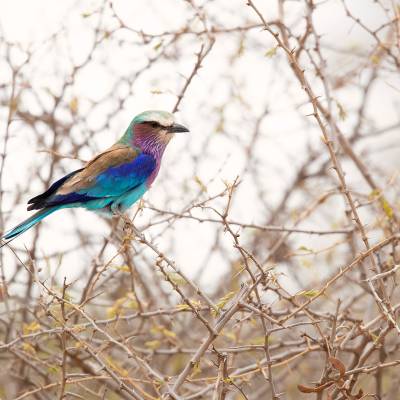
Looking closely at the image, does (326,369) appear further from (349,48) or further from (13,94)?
(349,48)

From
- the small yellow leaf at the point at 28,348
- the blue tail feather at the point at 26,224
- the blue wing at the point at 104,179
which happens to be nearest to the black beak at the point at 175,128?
the blue wing at the point at 104,179

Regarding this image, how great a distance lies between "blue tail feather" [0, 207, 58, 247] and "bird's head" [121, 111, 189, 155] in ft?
2.52

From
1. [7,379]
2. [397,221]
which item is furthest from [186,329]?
[397,221]

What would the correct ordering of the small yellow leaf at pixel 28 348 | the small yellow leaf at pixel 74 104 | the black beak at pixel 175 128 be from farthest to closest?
the black beak at pixel 175 128 < the small yellow leaf at pixel 74 104 < the small yellow leaf at pixel 28 348

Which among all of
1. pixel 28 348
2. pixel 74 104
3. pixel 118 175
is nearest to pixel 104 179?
pixel 118 175

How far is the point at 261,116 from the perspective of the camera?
5.13 meters

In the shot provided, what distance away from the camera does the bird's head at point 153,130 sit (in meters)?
4.47

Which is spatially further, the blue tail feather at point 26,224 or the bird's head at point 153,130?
the bird's head at point 153,130

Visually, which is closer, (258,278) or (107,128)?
(258,278)

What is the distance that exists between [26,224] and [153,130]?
3.38 feet

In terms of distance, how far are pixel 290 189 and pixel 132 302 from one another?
2.30 metres

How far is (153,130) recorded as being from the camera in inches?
178

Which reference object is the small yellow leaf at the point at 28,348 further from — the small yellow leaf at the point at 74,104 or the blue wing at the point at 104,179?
the small yellow leaf at the point at 74,104

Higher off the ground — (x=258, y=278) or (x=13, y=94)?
(x=13, y=94)
